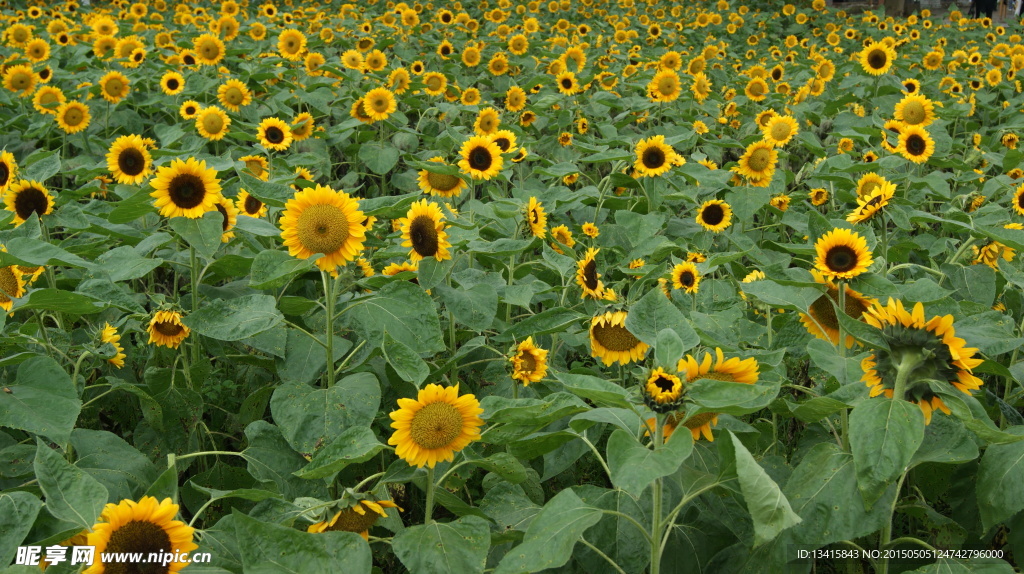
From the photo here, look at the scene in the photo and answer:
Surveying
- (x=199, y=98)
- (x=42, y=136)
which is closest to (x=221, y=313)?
(x=42, y=136)

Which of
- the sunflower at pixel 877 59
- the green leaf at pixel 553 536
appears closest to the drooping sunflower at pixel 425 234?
the green leaf at pixel 553 536

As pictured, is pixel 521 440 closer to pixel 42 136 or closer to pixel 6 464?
pixel 6 464

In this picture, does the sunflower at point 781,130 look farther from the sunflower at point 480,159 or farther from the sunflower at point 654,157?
the sunflower at point 480,159

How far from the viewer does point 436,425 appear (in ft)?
5.61

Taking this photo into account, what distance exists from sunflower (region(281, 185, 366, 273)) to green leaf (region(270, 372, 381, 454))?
333 millimetres

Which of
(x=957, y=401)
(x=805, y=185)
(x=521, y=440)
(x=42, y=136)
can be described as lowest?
(x=805, y=185)

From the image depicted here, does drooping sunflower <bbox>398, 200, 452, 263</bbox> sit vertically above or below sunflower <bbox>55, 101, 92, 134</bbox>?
above

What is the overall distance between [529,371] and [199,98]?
4561 millimetres

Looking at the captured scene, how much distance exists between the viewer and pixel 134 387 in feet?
7.26

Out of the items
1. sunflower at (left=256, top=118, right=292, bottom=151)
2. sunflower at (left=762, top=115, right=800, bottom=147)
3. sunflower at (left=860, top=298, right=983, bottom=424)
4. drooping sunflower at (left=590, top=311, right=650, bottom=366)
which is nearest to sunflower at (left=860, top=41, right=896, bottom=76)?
sunflower at (left=762, top=115, right=800, bottom=147)

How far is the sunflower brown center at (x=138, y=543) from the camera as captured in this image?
134cm

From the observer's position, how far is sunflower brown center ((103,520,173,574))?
1339 millimetres

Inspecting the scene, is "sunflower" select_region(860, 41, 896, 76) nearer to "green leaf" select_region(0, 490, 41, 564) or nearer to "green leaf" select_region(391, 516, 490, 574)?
"green leaf" select_region(391, 516, 490, 574)

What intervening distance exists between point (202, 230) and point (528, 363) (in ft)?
3.42
